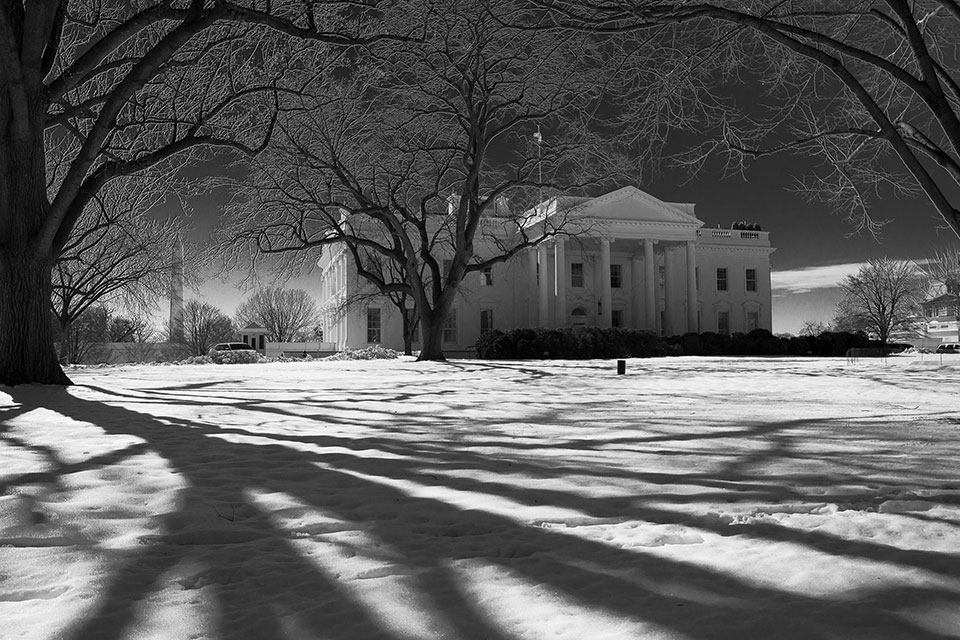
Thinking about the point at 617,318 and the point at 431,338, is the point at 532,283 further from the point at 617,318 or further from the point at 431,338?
the point at 431,338

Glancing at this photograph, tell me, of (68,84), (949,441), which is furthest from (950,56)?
(68,84)

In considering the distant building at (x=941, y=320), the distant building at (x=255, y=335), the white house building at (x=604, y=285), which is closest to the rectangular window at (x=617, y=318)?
the white house building at (x=604, y=285)

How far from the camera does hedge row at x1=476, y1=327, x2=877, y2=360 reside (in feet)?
106

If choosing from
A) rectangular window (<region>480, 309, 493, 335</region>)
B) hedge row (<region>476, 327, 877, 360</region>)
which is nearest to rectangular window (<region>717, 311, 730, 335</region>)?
hedge row (<region>476, 327, 877, 360</region>)

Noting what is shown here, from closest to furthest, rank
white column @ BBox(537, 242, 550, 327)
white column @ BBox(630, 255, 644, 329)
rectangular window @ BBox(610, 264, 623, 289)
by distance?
white column @ BBox(537, 242, 550, 327), white column @ BBox(630, 255, 644, 329), rectangular window @ BBox(610, 264, 623, 289)

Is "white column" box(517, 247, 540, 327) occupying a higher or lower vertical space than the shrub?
higher

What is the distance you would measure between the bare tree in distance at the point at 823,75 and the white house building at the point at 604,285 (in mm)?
22540

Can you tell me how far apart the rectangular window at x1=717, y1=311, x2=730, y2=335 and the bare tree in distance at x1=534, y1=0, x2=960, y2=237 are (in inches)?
1278

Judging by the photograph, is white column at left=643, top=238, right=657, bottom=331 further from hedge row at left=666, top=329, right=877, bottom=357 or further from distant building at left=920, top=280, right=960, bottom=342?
distant building at left=920, top=280, right=960, bottom=342

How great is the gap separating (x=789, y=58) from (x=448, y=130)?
1291 cm

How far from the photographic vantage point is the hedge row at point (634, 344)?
3219 centimetres

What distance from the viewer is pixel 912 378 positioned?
15367 millimetres

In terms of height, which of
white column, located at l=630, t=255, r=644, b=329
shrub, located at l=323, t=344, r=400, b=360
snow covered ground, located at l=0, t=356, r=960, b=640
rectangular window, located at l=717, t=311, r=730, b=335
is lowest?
snow covered ground, located at l=0, t=356, r=960, b=640

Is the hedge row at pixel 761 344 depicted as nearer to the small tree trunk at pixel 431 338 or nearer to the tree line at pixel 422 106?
the tree line at pixel 422 106
